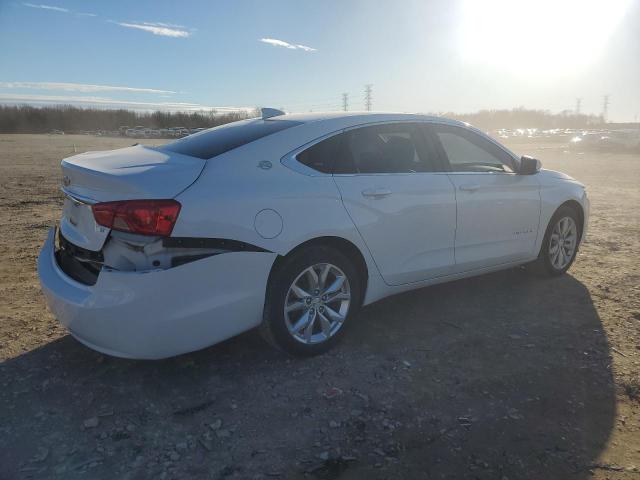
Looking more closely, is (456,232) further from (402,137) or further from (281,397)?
(281,397)

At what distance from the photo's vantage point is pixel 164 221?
9.76 feet

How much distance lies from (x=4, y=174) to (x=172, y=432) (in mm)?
13956

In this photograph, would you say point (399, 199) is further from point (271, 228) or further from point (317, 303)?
point (271, 228)

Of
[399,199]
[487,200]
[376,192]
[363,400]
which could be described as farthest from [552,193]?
[363,400]

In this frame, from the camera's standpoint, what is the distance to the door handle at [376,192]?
3.81 metres

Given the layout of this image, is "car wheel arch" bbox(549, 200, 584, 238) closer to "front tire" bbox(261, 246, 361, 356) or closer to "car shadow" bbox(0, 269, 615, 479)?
"car shadow" bbox(0, 269, 615, 479)

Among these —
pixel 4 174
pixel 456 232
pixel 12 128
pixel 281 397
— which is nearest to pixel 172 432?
pixel 281 397

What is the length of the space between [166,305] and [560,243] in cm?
414

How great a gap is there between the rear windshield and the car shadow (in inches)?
55.6

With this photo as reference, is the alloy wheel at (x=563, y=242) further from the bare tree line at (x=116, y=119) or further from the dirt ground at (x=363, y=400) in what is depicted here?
the bare tree line at (x=116, y=119)

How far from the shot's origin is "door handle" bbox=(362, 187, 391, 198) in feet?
12.5

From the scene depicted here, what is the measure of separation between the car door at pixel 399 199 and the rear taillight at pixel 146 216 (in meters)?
1.22

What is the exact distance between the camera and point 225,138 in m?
3.78

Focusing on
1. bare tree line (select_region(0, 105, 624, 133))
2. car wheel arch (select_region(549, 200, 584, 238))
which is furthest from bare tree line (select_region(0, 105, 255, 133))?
car wheel arch (select_region(549, 200, 584, 238))
